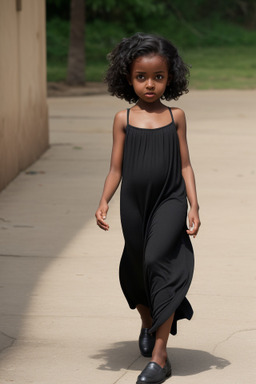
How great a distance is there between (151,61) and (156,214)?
0.74 meters

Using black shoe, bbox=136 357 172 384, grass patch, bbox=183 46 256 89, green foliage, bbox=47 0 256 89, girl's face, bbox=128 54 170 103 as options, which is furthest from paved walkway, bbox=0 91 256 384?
green foliage, bbox=47 0 256 89

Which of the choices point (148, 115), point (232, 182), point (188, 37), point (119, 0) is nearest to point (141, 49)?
point (148, 115)

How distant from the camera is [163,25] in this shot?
4256 cm

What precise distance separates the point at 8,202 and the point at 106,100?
12578mm

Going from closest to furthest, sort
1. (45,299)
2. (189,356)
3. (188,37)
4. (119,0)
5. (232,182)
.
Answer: (189,356), (45,299), (232,182), (119,0), (188,37)

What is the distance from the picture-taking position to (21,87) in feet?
39.2

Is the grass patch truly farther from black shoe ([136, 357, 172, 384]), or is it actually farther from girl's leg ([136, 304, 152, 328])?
black shoe ([136, 357, 172, 384])

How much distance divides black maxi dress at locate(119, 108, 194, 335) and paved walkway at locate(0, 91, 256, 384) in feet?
1.59

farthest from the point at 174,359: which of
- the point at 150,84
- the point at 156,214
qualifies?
the point at 150,84

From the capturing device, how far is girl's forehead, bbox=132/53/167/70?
185 inches

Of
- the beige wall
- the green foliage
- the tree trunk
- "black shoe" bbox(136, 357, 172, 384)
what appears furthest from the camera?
the green foliage

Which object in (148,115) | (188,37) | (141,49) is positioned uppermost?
(141,49)

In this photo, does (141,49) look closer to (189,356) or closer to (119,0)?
(189,356)

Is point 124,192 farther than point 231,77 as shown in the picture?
No
